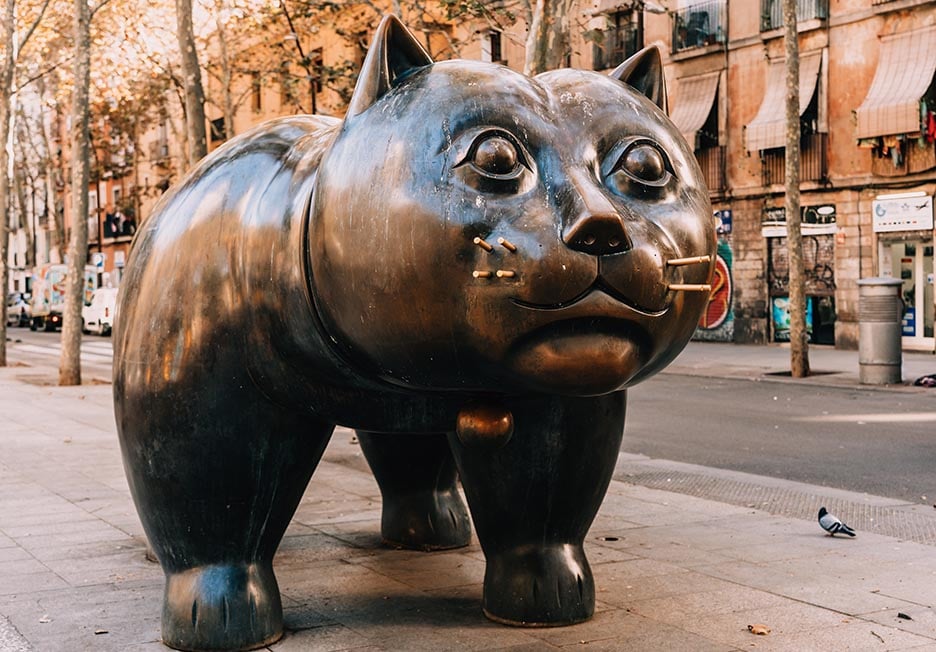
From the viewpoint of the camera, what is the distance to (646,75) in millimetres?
3828

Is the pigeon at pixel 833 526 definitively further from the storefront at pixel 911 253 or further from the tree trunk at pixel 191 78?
the storefront at pixel 911 253

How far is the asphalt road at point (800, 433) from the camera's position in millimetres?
8867

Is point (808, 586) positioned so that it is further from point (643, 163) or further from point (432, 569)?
point (643, 163)

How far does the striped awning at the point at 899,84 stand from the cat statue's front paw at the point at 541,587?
63.3 ft

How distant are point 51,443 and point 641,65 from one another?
27.5 feet

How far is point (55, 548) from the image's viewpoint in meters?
5.97

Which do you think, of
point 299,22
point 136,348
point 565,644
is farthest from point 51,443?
point 299,22

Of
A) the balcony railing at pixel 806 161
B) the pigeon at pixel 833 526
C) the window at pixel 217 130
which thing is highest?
the window at pixel 217 130

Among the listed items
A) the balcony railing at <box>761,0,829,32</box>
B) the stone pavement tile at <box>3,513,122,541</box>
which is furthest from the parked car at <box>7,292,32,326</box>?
the stone pavement tile at <box>3,513,122,541</box>

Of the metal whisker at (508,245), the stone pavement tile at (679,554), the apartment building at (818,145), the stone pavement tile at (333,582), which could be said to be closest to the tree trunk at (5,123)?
the apartment building at (818,145)

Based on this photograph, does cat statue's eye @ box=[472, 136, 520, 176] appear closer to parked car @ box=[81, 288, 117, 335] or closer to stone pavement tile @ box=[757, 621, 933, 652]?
stone pavement tile @ box=[757, 621, 933, 652]

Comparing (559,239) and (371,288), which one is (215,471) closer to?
(371,288)

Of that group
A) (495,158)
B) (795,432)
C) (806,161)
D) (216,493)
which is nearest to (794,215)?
(806,161)

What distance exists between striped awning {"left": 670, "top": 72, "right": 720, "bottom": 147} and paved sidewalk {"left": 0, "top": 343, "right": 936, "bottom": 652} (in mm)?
19680
